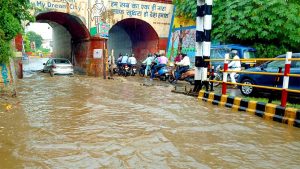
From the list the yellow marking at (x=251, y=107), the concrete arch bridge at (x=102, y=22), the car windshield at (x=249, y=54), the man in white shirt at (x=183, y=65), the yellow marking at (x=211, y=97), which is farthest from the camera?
the concrete arch bridge at (x=102, y=22)

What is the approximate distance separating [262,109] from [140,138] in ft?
10.5

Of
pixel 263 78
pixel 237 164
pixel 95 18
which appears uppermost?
pixel 95 18

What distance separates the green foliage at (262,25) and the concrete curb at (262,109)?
26.2ft

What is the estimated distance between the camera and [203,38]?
29.1 feet

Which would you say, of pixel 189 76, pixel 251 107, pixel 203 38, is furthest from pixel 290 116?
Answer: pixel 189 76

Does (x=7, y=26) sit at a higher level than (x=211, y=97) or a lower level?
higher

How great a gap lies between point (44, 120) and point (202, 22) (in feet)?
18.3

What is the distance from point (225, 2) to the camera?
16469mm

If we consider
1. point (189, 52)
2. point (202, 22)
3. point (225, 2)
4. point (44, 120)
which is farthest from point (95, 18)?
point (44, 120)

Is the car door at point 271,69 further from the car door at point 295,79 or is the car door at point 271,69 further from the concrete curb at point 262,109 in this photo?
the concrete curb at point 262,109

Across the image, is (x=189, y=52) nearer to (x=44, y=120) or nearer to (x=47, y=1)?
(x=47, y=1)

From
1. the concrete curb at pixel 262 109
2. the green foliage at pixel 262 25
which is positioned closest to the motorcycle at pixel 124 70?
the green foliage at pixel 262 25

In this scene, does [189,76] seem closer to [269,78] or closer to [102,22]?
[269,78]

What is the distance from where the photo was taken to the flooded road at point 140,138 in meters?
3.46
